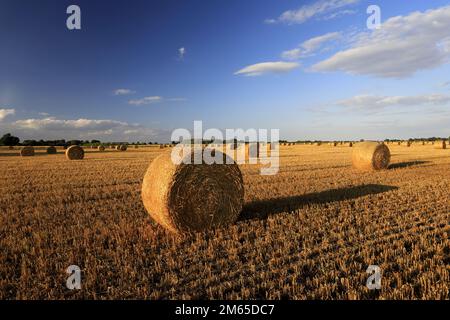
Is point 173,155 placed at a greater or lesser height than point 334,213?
greater

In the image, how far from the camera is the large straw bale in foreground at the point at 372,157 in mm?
17578

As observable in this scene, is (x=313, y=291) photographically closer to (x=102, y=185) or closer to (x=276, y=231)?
(x=276, y=231)

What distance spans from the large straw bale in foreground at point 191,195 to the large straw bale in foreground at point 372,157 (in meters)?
12.2

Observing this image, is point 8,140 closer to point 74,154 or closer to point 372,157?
point 74,154

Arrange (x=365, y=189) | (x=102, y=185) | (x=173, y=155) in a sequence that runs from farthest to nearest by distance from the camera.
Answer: (x=102, y=185) < (x=365, y=189) < (x=173, y=155)

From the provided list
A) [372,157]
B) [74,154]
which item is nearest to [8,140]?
[74,154]

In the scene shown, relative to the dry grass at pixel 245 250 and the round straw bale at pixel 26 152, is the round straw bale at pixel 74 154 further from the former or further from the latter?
the dry grass at pixel 245 250

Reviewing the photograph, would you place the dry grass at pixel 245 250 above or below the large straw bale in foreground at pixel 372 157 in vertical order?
below

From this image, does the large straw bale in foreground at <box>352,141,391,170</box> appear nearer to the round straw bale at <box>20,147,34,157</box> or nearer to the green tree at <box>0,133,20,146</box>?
the round straw bale at <box>20,147,34,157</box>

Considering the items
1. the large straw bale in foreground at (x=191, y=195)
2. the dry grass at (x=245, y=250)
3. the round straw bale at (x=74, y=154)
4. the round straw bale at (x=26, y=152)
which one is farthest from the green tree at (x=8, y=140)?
the large straw bale in foreground at (x=191, y=195)

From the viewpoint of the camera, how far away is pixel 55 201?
10195mm

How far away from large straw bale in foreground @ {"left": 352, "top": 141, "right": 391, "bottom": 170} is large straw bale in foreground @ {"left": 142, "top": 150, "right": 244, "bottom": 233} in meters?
12.2
